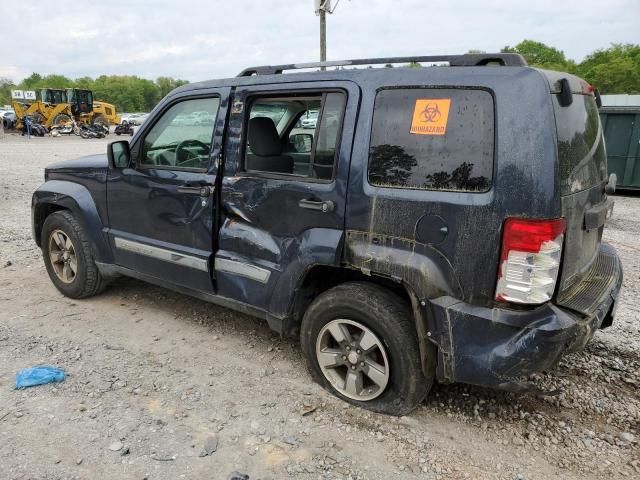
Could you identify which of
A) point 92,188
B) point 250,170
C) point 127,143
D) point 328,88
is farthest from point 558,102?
point 92,188

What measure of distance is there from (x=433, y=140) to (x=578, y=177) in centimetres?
75

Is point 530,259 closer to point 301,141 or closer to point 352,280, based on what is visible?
point 352,280

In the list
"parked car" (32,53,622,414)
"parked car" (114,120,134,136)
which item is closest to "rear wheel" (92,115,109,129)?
"parked car" (114,120,134,136)

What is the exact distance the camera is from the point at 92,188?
4.12 metres

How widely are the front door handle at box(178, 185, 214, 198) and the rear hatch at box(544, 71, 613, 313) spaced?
2124 millimetres

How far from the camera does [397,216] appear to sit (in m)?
2.56

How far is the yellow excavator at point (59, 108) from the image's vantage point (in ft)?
101

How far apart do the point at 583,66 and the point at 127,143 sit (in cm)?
6130

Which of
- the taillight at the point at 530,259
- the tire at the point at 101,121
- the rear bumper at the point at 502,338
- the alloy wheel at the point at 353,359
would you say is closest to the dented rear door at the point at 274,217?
the alloy wheel at the point at 353,359

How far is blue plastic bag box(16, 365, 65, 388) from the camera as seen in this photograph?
10.2ft

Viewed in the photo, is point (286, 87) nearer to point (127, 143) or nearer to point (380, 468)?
point (127, 143)

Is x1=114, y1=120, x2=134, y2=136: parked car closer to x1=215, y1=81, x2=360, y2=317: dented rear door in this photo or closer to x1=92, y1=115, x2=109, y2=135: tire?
x1=92, y1=115, x2=109, y2=135: tire

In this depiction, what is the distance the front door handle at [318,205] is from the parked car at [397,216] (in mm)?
13

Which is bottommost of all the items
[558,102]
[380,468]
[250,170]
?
[380,468]
